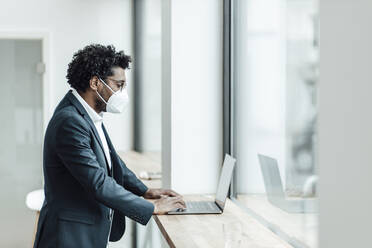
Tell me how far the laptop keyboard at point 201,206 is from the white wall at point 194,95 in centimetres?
32

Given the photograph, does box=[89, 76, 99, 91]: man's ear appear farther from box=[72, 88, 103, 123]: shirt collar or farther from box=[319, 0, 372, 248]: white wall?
box=[319, 0, 372, 248]: white wall

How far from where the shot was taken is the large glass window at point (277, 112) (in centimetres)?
172

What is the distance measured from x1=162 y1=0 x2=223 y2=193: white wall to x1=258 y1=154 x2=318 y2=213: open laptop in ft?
1.74

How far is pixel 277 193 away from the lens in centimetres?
201

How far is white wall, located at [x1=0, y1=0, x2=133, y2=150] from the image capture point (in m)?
4.39

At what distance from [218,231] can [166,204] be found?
29cm

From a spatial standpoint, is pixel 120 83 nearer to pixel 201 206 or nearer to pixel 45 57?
pixel 201 206

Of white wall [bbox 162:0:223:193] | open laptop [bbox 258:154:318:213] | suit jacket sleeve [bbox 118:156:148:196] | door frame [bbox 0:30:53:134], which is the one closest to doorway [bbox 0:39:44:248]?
door frame [bbox 0:30:53:134]

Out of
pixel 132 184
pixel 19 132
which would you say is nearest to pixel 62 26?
pixel 19 132

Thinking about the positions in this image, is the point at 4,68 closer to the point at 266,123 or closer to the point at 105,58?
the point at 105,58

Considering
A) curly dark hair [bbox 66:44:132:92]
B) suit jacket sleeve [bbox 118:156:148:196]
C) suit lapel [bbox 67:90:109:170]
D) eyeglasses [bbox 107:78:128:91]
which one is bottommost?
suit jacket sleeve [bbox 118:156:148:196]

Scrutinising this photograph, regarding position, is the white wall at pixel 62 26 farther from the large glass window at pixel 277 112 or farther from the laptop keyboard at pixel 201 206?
the laptop keyboard at pixel 201 206

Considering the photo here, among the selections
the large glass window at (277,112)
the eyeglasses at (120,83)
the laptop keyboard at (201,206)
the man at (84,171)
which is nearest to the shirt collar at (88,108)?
the man at (84,171)

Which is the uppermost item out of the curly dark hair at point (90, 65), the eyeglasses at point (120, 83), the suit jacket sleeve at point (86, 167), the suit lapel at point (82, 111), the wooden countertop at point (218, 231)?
the curly dark hair at point (90, 65)
